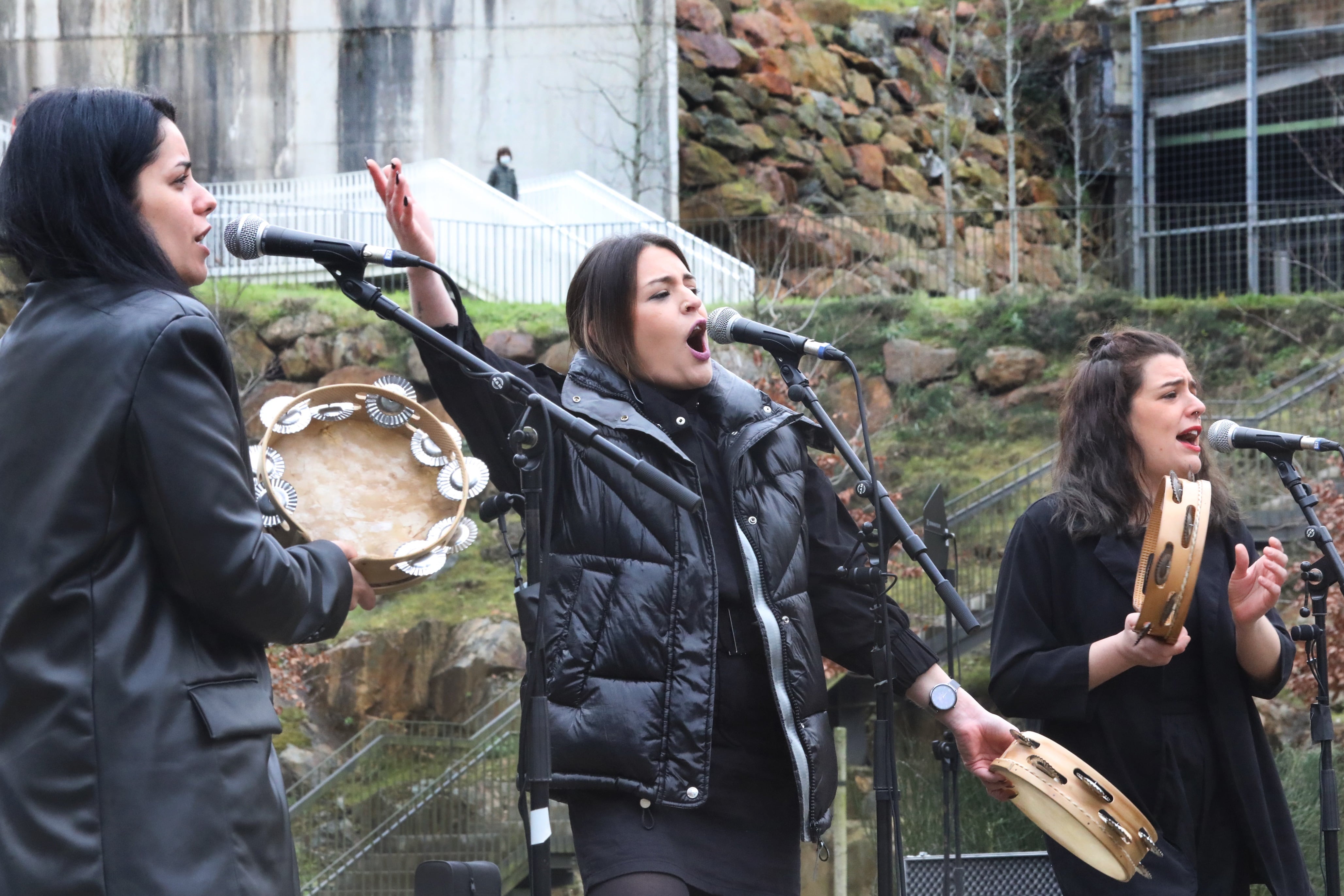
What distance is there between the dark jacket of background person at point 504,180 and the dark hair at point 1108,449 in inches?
716

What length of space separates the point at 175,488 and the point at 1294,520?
11.7m

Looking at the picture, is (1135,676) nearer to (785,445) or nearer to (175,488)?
(785,445)

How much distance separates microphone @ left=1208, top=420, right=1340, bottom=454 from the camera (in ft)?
15.0

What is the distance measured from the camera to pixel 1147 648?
12.5 ft

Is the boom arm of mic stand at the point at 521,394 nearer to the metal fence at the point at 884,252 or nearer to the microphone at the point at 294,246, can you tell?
the microphone at the point at 294,246

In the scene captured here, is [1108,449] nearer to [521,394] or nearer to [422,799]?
[521,394]

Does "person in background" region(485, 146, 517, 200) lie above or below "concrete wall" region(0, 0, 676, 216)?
below

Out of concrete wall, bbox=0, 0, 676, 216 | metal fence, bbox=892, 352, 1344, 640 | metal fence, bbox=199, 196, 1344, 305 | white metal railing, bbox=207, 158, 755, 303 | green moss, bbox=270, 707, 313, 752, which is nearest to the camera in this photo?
metal fence, bbox=892, 352, 1344, 640

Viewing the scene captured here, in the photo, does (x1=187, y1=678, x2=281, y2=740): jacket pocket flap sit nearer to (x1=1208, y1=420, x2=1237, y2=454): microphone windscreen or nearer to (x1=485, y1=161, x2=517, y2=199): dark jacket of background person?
(x1=1208, y1=420, x2=1237, y2=454): microphone windscreen

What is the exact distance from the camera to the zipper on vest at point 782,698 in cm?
342

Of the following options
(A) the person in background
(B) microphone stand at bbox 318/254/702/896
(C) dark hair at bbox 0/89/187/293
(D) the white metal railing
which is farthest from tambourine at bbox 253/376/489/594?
(A) the person in background

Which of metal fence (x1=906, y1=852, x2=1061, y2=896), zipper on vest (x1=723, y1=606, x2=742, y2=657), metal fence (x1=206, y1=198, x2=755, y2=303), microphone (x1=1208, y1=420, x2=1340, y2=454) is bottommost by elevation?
metal fence (x1=906, y1=852, x2=1061, y2=896)

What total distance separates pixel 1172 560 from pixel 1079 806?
64cm

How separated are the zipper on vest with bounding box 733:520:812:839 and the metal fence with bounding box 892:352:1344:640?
8.27 m
